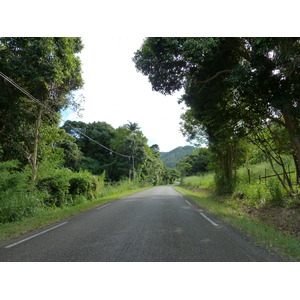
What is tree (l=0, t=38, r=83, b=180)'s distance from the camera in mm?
9938

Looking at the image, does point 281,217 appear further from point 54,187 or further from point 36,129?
point 36,129

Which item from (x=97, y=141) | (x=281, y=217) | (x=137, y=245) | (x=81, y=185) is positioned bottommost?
(x=281, y=217)

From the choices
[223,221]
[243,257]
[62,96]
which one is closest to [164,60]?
[223,221]

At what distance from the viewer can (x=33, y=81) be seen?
33.9 feet

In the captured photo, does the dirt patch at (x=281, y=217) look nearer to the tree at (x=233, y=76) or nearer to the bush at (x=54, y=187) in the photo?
the tree at (x=233, y=76)

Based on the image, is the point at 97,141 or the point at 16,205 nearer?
the point at 16,205

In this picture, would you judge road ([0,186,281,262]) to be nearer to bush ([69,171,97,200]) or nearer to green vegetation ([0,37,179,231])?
green vegetation ([0,37,179,231])

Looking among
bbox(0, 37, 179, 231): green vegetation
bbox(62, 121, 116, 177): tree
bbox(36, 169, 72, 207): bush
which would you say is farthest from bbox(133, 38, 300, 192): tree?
bbox(62, 121, 116, 177): tree

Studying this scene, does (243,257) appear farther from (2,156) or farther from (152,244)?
(2,156)

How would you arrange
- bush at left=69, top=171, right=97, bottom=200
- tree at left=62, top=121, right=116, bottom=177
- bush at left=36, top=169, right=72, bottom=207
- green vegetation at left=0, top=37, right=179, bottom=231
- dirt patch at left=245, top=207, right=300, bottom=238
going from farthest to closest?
1. tree at left=62, top=121, right=116, bottom=177
2. bush at left=69, top=171, right=97, bottom=200
3. bush at left=36, top=169, right=72, bottom=207
4. green vegetation at left=0, top=37, right=179, bottom=231
5. dirt patch at left=245, top=207, right=300, bottom=238

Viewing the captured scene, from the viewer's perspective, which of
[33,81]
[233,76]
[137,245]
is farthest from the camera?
[33,81]

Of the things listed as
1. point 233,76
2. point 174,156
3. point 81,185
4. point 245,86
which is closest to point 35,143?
point 81,185

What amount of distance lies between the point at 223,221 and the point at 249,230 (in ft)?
5.33

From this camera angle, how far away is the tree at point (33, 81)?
994 cm
